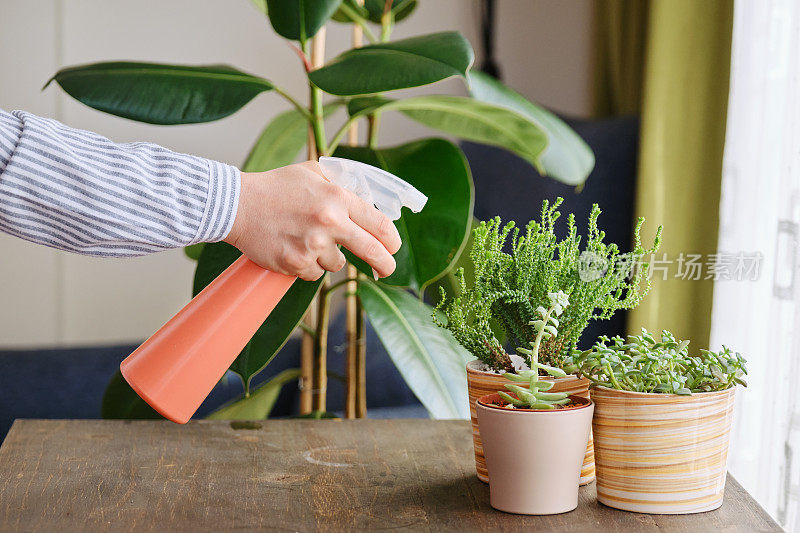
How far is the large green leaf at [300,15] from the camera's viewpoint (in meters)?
0.92

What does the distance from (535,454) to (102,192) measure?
13.5 inches

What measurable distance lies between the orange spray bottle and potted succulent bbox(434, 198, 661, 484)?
0.09 metres

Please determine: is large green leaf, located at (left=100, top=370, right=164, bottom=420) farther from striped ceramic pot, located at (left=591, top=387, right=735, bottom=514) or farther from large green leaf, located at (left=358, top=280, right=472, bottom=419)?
striped ceramic pot, located at (left=591, top=387, right=735, bottom=514)

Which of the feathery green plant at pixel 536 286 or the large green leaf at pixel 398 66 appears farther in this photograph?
the large green leaf at pixel 398 66

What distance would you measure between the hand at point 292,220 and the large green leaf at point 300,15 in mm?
407

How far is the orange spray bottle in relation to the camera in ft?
1.82

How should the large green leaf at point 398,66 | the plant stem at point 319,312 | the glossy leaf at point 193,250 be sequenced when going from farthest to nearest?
the glossy leaf at point 193,250 < the plant stem at point 319,312 < the large green leaf at point 398,66

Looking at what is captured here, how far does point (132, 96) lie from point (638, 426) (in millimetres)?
723

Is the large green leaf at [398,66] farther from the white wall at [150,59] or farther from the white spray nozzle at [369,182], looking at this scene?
the white wall at [150,59]

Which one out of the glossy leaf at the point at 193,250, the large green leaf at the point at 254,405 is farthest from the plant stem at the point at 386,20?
the large green leaf at the point at 254,405

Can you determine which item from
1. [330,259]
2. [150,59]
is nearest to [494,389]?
[330,259]

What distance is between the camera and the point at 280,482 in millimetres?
635

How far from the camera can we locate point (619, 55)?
1.86 m

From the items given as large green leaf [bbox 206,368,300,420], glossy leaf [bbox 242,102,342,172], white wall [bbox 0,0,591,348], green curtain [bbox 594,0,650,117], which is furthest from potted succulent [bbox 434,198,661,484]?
white wall [bbox 0,0,591,348]
